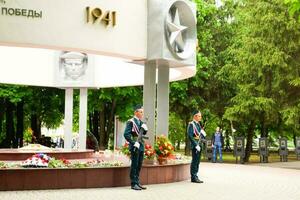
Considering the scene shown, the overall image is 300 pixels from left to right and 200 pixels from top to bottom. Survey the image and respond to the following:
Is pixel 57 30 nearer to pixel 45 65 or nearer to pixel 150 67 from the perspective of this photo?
pixel 150 67

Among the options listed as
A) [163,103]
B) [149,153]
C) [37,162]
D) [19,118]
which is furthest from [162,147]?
[19,118]

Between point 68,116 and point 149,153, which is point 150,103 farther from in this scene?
point 68,116

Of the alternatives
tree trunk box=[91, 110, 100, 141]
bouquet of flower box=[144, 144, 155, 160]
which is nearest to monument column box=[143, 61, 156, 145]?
bouquet of flower box=[144, 144, 155, 160]

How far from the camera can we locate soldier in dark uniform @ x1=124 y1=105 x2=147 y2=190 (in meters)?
14.5

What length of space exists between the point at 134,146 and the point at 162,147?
2.58m

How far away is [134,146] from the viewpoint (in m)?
14.4

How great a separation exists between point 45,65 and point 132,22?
440 inches

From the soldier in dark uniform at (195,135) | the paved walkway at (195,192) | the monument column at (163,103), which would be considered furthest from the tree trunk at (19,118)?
the soldier in dark uniform at (195,135)

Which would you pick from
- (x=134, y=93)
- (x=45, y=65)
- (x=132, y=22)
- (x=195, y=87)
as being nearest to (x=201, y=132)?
(x=132, y=22)

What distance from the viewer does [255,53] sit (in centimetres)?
3203

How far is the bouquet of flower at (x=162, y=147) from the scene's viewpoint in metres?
16.7

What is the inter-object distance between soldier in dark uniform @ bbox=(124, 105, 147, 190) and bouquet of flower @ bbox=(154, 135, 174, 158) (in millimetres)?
2016

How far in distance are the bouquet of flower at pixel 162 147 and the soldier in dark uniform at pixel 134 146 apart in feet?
6.62

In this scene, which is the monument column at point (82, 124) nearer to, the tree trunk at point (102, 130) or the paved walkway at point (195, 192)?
the paved walkway at point (195, 192)
